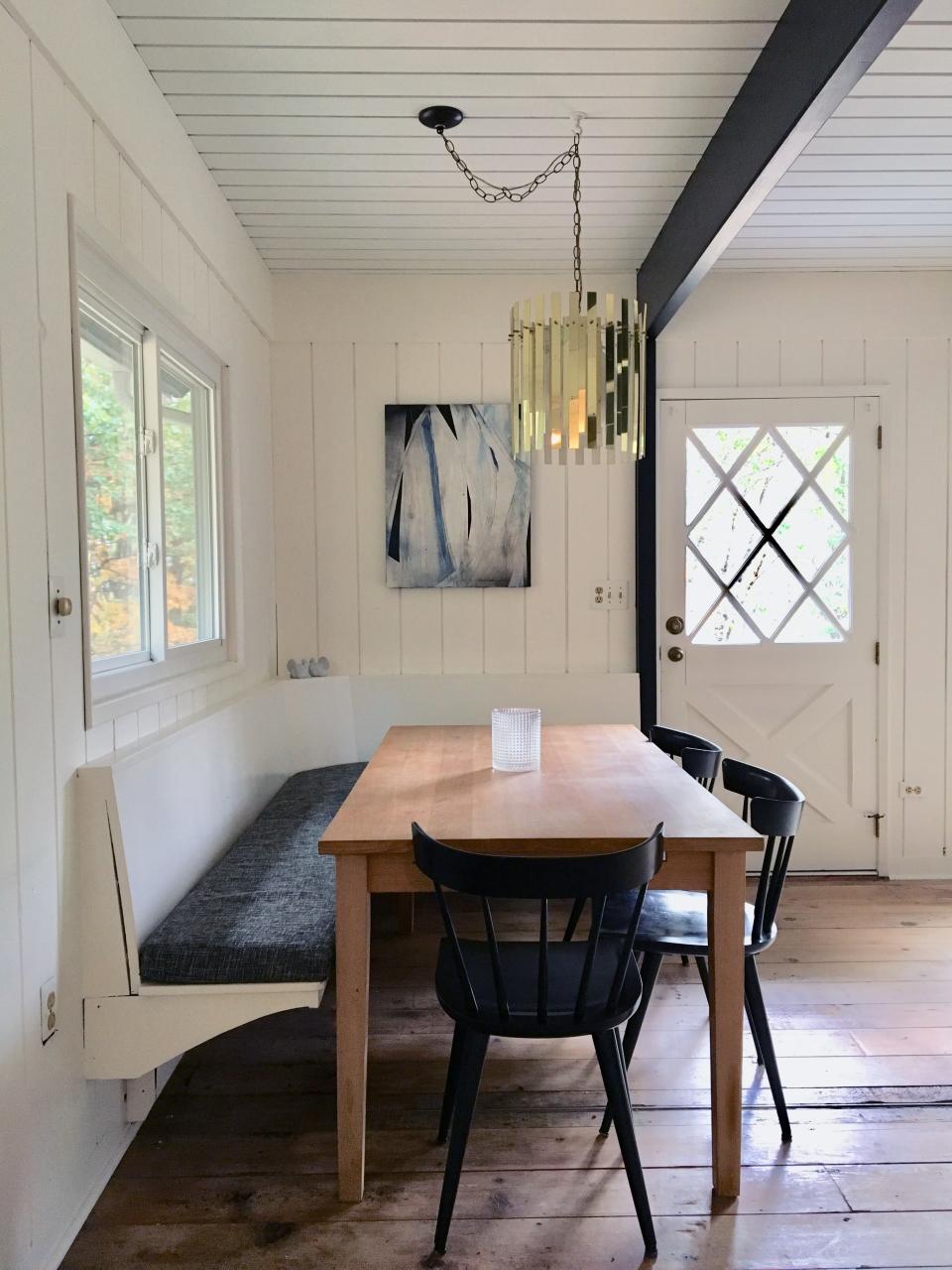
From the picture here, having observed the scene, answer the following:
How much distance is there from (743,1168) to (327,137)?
298cm

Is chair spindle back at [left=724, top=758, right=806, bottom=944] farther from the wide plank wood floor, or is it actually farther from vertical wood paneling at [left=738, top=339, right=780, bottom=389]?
vertical wood paneling at [left=738, top=339, right=780, bottom=389]

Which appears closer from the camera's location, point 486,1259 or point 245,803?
point 486,1259

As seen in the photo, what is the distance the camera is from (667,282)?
11.5 ft

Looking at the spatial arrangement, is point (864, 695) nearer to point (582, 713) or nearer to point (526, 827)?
point (582, 713)

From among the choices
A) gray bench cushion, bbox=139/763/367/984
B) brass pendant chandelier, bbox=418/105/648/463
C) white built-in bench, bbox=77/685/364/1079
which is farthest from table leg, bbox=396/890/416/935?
brass pendant chandelier, bbox=418/105/648/463

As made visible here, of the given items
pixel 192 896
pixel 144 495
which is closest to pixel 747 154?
pixel 144 495

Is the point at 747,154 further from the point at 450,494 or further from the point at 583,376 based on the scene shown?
the point at 450,494

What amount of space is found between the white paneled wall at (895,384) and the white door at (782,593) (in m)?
0.09

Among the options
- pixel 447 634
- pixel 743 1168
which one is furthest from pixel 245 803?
Answer: pixel 743 1168

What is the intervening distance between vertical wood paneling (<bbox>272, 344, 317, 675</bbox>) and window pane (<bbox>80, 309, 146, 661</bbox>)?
1.47m

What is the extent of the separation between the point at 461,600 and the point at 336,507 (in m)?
0.68

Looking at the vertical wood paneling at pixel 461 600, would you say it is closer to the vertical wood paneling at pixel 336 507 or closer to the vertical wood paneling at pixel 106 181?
the vertical wood paneling at pixel 336 507

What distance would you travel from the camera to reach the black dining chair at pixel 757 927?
2096 millimetres

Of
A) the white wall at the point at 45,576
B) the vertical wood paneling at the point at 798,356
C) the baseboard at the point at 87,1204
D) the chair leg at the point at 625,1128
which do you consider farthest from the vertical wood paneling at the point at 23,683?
the vertical wood paneling at the point at 798,356
